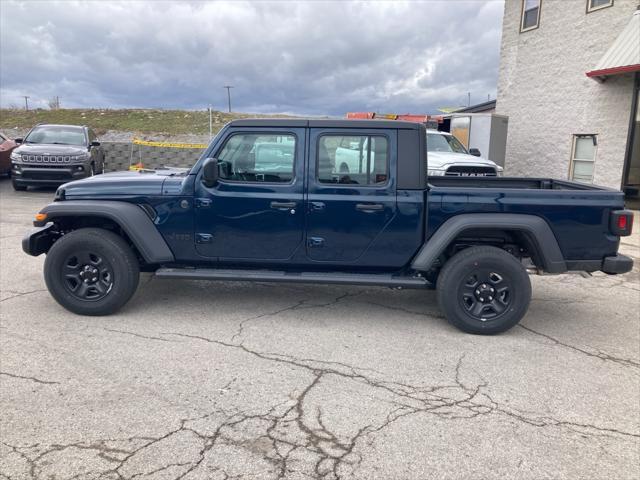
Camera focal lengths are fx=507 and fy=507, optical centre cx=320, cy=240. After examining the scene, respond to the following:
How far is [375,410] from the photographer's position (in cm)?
328

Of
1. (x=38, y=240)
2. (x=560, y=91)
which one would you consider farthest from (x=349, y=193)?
(x=560, y=91)

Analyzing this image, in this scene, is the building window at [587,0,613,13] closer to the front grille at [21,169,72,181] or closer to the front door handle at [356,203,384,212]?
the front door handle at [356,203,384,212]

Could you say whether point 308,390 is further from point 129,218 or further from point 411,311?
point 129,218

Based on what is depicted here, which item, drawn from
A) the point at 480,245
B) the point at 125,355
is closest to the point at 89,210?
the point at 125,355

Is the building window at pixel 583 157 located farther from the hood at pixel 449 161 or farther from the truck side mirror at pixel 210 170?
the truck side mirror at pixel 210 170

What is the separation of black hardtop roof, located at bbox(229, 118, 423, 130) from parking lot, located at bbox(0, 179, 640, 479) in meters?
1.82

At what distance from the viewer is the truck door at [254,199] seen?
462 centimetres

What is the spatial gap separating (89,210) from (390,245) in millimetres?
2756

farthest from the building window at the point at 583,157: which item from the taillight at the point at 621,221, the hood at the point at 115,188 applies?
the hood at the point at 115,188

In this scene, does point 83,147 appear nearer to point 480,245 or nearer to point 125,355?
point 125,355

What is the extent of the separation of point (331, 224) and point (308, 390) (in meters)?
1.62

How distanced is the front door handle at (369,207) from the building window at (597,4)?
1177cm

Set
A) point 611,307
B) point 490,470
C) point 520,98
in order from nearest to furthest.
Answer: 1. point 490,470
2. point 611,307
3. point 520,98

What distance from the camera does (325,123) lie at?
4719 mm
